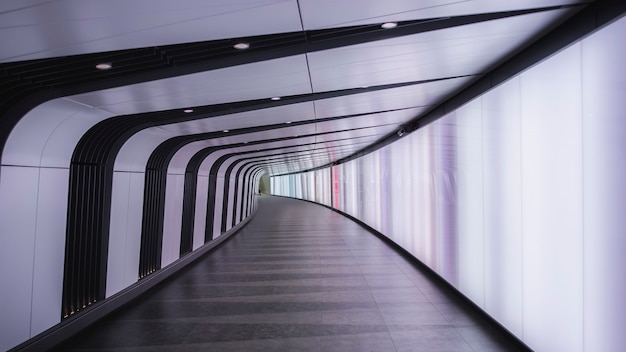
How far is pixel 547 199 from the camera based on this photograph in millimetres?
3920

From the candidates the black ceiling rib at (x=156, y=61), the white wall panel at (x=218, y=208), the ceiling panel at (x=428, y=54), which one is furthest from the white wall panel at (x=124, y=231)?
the white wall panel at (x=218, y=208)

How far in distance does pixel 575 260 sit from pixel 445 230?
12.4 feet

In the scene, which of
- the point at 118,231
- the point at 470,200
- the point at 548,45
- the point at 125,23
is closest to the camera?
the point at 125,23

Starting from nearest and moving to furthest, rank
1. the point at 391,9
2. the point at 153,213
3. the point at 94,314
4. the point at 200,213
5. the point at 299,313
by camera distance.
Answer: the point at 391,9, the point at 94,314, the point at 299,313, the point at 153,213, the point at 200,213

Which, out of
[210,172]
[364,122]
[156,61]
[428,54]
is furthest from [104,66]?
[210,172]

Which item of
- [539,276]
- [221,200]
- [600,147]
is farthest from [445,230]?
[221,200]

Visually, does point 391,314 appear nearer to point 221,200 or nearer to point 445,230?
point 445,230

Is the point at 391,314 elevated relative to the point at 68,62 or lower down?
lower down

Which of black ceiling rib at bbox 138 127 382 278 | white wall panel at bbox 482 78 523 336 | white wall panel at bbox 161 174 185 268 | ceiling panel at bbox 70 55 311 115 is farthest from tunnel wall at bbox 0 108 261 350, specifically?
white wall panel at bbox 482 78 523 336

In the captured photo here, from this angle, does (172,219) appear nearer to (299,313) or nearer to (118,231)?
(118,231)

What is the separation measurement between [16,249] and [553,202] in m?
5.23

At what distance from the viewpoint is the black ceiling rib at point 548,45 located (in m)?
3.08

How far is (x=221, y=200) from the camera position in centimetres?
1400

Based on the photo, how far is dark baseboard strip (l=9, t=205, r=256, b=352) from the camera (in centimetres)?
455
